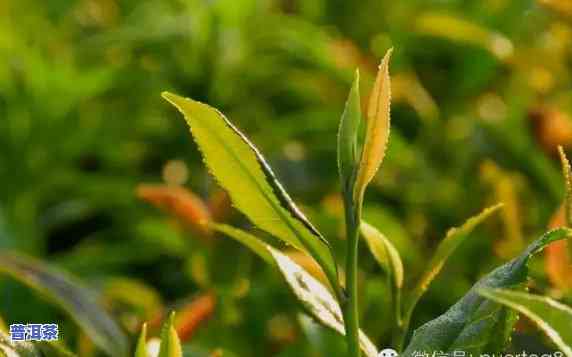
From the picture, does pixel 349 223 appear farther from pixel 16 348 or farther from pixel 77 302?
pixel 77 302

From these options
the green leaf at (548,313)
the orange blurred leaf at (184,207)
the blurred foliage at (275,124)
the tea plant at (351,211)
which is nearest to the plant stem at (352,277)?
the tea plant at (351,211)

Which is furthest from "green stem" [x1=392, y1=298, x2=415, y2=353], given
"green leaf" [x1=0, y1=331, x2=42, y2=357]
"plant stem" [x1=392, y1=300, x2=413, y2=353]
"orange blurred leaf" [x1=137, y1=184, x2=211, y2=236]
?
"orange blurred leaf" [x1=137, y1=184, x2=211, y2=236]

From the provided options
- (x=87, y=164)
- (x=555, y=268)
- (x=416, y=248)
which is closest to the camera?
(x=555, y=268)

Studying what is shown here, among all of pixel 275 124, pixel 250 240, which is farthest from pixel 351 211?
pixel 275 124

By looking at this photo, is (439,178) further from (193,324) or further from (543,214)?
(193,324)

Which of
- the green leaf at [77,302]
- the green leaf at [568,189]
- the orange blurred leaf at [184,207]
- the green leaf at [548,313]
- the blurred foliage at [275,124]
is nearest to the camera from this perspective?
the green leaf at [548,313]

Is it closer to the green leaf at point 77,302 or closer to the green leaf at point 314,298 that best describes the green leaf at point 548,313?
the green leaf at point 314,298

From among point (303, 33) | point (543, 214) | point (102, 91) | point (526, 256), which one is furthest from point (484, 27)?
point (526, 256)
